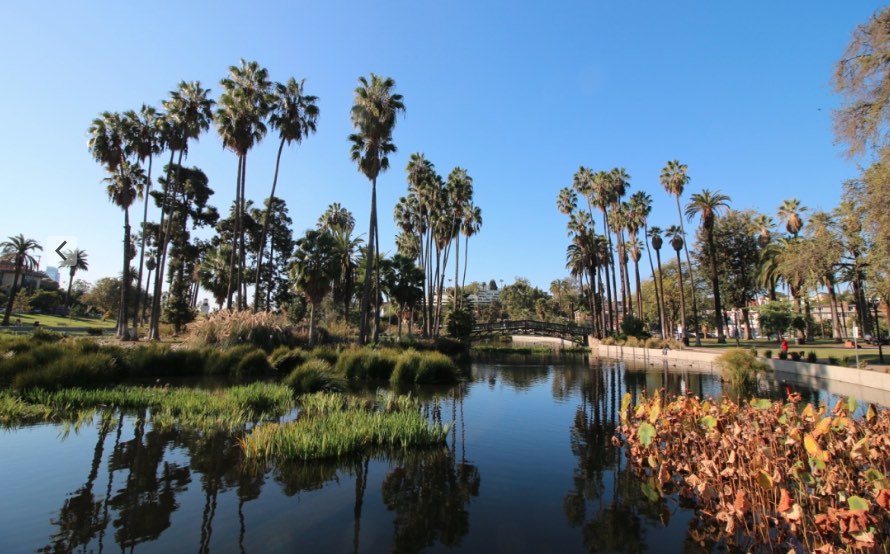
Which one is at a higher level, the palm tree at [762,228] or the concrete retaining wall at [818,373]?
the palm tree at [762,228]

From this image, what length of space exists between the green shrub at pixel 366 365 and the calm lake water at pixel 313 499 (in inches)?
459

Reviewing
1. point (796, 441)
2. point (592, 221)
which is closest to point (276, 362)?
point (796, 441)

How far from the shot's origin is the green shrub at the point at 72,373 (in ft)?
46.8

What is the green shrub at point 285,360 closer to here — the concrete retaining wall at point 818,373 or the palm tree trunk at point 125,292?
the palm tree trunk at point 125,292

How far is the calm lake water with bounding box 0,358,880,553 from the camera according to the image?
6414 mm

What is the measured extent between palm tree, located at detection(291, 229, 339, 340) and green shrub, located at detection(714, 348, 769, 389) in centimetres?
2816

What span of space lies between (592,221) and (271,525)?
221 feet

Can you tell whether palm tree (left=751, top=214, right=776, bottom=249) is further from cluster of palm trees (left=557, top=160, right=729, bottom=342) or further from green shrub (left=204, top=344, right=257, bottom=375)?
green shrub (left=204, top=344, right=257, bottom=375)

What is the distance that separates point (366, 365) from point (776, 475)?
20.0m

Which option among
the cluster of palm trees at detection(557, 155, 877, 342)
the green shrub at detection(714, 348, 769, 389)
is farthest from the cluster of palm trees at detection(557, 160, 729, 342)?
the green shrub at detection(714, 348, 769, 389)

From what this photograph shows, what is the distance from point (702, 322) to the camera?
81.8 m

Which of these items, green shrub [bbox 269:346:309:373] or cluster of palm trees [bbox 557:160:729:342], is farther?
→ cluster of palm trees [bbox 557:160:729:342]

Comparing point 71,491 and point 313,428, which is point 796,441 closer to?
point 313,428

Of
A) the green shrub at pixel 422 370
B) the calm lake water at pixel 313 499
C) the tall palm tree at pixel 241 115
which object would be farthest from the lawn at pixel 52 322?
the calm lake water at pixel 313 499
